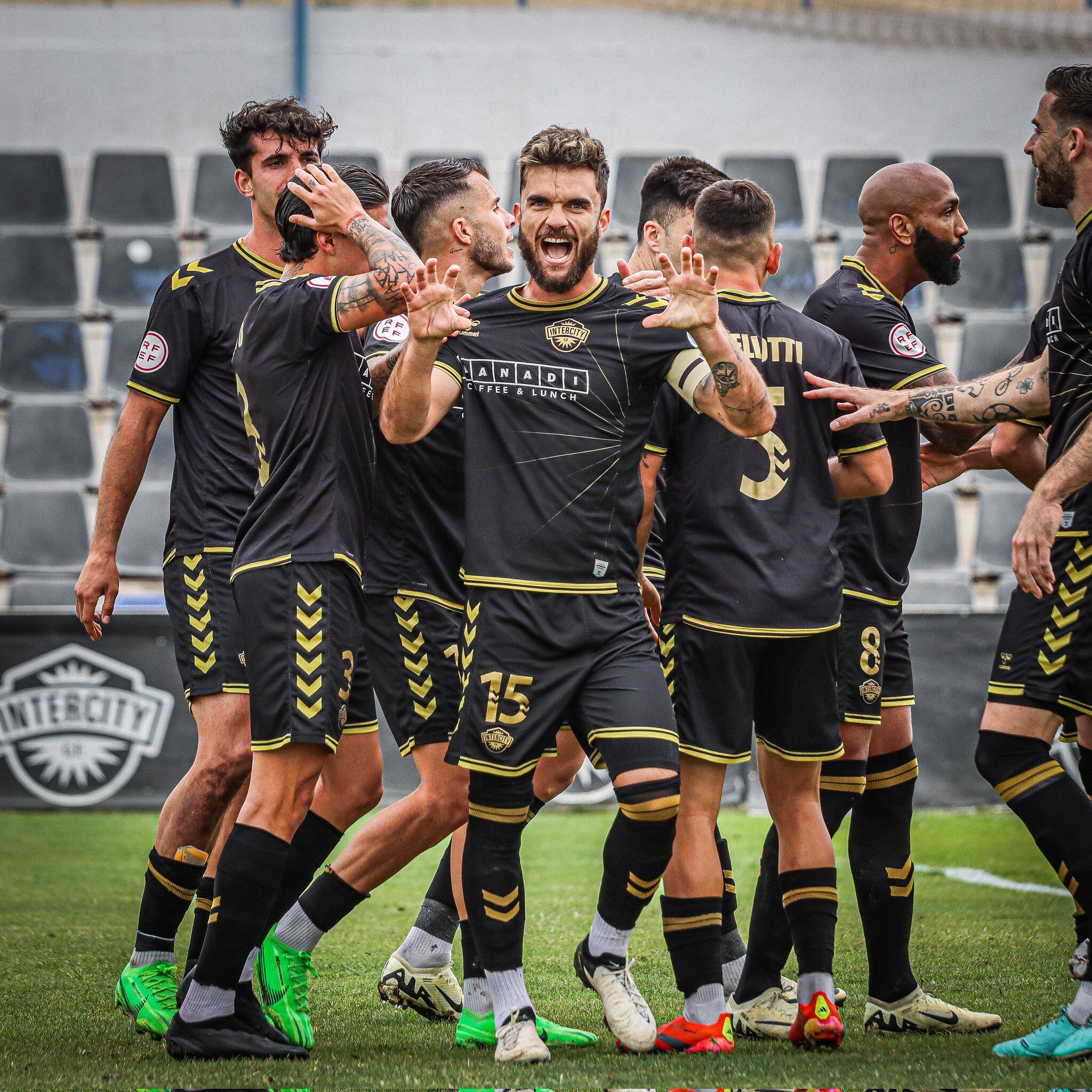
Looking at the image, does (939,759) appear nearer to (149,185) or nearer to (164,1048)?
(164,1048)

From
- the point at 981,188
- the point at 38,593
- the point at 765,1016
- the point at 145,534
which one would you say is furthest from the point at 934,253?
the point at 981,188

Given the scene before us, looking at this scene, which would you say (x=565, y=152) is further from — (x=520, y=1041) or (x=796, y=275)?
(x=796, y=275)

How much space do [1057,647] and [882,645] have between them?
0.58 m

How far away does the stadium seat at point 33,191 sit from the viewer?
41.6ft

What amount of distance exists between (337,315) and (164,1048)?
196 cm

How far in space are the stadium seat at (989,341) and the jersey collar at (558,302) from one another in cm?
937

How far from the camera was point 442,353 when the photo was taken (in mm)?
3590

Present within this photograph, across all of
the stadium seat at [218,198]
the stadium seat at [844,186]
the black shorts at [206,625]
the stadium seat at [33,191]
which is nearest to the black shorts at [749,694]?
the black shorts at [206,625]

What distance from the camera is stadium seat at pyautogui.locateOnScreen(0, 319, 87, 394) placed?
1222cm

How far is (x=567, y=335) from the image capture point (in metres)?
3.57

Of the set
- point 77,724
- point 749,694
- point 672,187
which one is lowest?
point 77,724

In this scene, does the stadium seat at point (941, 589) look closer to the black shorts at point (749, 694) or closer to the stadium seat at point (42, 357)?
the stadium seat at point (42, 357)

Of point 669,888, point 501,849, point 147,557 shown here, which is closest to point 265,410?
point 501,849

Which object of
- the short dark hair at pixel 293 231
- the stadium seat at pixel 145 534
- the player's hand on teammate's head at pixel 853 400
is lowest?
the stadium seat at pixel 145 534
